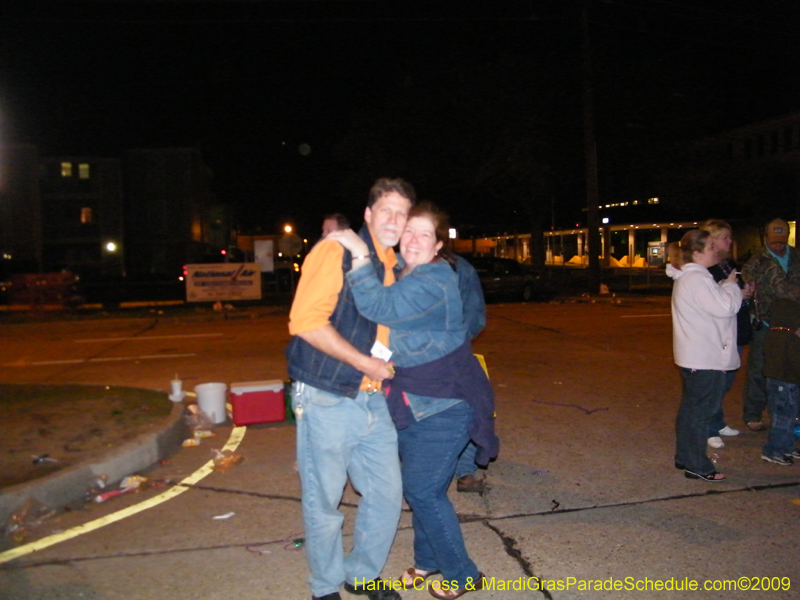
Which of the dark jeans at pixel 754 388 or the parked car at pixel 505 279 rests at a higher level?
the parked car at pixel 505 279

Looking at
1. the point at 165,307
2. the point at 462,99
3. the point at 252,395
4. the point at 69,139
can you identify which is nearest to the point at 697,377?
the point at 252,395

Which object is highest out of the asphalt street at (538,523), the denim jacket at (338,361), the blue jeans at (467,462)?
the denim jacket at (338,361)

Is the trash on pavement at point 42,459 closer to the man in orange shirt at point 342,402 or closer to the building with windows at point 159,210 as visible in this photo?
the man in orange shirt at point 342,402

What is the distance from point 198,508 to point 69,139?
49.0 meters

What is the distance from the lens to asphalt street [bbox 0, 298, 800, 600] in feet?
12.4

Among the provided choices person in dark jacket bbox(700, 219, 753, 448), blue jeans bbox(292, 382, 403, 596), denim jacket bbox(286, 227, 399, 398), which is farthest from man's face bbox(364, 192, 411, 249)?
person in dark jacket bbox(700, 219, 753, 448)

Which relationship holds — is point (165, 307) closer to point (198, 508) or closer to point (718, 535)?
point (198, 508)

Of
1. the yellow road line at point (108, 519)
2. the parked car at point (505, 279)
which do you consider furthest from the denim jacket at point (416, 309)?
the parked car at point (505, 279)

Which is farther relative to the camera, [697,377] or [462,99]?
[462,99]

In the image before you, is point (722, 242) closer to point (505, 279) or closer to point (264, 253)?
point (505, 279)

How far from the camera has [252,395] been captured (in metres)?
7.09

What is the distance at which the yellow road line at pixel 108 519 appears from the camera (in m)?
4.29

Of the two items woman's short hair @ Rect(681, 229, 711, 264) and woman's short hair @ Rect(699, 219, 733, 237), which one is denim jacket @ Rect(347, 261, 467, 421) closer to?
woman's short hair @ Rect(681, 229, 711, 264)

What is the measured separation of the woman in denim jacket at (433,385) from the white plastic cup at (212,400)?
4.20 m
